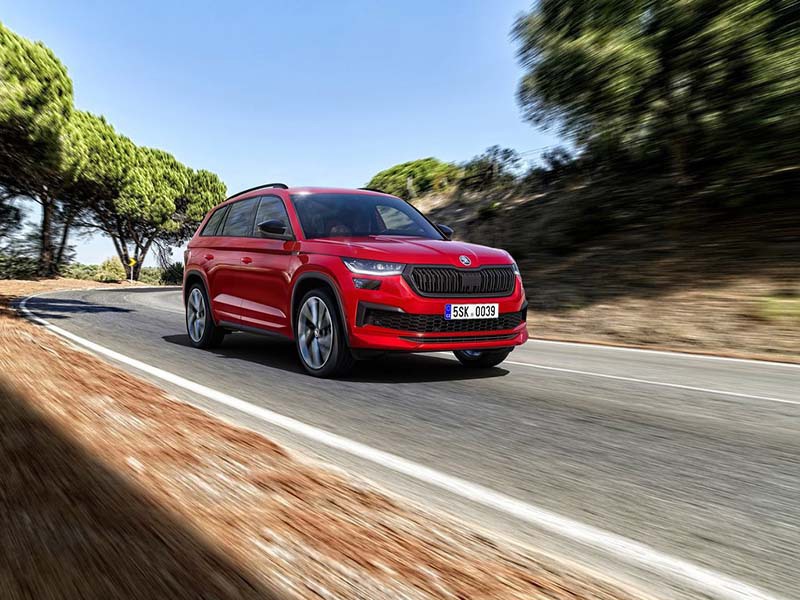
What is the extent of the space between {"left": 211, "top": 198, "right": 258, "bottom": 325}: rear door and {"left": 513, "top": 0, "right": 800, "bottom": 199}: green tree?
889 centimetres

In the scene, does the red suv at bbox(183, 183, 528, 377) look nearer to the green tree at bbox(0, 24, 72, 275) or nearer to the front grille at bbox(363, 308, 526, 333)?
the front grille at bbox(363, 308, 526, 333)

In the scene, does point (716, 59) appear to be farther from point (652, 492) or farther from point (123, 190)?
point (123, 190)

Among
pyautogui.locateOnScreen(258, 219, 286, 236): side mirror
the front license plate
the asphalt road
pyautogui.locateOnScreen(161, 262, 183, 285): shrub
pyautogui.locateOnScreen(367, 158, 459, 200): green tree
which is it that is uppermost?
pyautogui.locateOnScreen(367, 158, 459, 200): green tree

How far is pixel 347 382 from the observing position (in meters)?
6.31

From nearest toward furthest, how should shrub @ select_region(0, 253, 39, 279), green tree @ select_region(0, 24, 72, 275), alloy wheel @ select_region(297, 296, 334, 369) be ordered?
alloy wheel @ select_region(297, 296, 334, 369), green tree @ select_region(0, 24, 72, 275), shrub @ select_region(0, 253, 39, 279)

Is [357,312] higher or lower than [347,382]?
higher

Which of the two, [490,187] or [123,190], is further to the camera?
[123,190]

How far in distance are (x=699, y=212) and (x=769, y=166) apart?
1.85m

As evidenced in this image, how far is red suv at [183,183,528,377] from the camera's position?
20.0 ft

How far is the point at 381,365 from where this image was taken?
24.4ft

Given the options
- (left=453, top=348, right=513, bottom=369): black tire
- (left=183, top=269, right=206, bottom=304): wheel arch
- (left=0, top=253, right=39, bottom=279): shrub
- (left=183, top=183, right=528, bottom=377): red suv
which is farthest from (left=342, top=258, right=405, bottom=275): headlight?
(left=0, top=253, right=39, bottom=279): shrub

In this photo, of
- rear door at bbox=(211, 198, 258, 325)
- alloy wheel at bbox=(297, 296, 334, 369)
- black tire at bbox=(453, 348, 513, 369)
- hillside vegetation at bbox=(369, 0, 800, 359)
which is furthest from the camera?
hillside vegetation at bbox=(369, 0, 800, 359)

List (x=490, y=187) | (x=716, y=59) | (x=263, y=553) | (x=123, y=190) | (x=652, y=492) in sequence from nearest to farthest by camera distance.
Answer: (x=263, y=553), (x=652, y=492), (x=716, y=59), (x=490, y=187), (x=123, y=190)

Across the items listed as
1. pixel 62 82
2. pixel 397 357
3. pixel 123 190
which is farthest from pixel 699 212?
pixel 123 190
